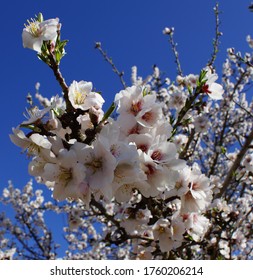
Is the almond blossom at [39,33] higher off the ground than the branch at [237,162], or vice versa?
the branch at [237,162]

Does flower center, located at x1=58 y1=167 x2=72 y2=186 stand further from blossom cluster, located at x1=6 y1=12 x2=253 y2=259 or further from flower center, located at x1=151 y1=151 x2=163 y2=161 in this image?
flower center, located at x1=151 y1=151 x2=163 y2=161

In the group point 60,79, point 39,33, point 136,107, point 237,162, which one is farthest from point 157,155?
point 237,162

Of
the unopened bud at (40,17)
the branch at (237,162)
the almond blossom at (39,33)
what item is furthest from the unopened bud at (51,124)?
the branch at (237,162)

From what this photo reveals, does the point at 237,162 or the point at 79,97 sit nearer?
the point at 79,97

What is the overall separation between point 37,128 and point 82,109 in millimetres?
216

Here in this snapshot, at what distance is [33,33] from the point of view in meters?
1.60

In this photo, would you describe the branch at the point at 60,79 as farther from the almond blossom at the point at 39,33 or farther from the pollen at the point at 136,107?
the pollen at the point at 136,107

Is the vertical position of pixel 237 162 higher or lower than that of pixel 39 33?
higher

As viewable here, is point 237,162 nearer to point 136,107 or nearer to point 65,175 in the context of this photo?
point 136,107

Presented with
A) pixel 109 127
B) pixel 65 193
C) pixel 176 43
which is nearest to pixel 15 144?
pixel 65 193

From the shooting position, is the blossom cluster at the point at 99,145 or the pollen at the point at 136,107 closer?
the blossom cluster at the point at 99,145

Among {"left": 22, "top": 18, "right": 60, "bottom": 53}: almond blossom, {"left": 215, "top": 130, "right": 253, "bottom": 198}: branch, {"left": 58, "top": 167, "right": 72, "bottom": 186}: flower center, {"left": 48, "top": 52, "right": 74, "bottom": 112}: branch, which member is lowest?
{"left": 58, "top": 167, "right": 72, "bottom": 186}: flower center

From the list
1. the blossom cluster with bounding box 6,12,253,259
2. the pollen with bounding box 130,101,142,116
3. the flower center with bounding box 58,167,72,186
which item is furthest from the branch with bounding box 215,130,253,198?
the flower center with bounding box 58,167,72,186
